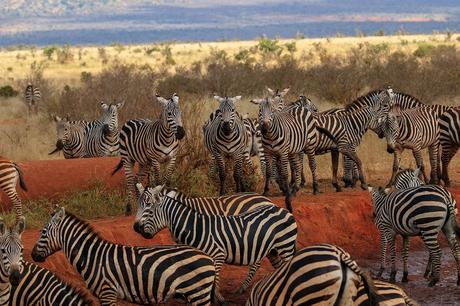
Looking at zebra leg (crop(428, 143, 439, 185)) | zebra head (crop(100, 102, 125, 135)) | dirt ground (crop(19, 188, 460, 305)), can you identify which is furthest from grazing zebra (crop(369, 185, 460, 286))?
zebra head (crop(100, 102, 125, 135))

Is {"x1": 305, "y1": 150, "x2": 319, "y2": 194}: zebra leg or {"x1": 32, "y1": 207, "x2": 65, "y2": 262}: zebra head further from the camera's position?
{"x1": 305, "y1": 150, "x2": 319, "y2": 194}: zebra leg

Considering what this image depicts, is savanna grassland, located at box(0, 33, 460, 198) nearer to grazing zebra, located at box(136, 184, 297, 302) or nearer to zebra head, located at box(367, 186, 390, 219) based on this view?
zebra head, located at box(367, 186, 390, 219)

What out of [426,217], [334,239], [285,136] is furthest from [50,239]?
[285,136]

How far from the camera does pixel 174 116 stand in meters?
15.6

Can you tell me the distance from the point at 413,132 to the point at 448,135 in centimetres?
90

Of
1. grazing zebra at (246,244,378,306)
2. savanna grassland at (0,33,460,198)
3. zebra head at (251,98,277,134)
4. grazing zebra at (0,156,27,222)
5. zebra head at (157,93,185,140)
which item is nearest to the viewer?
grazing zebra at (246,244,378,306)

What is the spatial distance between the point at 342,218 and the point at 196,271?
6491 millimetres

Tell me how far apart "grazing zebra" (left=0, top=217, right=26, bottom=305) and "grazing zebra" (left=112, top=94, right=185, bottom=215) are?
5.68 m

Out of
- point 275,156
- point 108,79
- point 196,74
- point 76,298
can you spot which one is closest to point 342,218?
point 275,156

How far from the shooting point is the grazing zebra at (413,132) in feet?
56.6

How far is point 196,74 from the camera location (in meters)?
37.3

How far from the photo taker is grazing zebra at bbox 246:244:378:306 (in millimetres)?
8031

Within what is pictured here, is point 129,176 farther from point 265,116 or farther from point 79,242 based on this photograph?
point 79,242

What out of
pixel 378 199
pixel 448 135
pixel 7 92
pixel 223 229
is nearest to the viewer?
pixel 223 229
